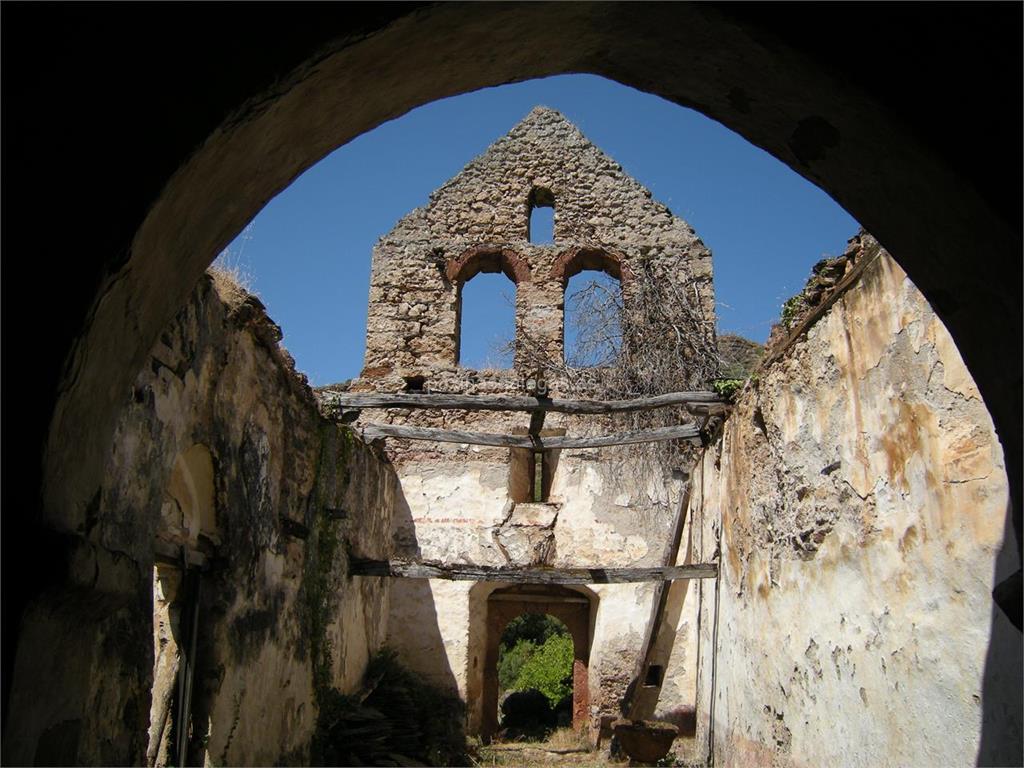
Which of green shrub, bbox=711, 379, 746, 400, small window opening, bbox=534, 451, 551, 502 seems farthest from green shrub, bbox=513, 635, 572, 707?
green shrub, bbox=711, 379, 746, 400

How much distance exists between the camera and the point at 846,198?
2.07 meters

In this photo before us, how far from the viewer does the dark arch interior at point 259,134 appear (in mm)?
1591

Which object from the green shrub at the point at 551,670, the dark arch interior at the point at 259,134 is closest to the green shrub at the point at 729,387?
the dark arch interior at the point at 259,134

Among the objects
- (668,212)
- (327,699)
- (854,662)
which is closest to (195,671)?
(327,699)

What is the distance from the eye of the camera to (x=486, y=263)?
14016 mm

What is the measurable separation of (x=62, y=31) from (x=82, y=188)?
0.92 ft

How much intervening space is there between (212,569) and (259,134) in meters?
4.67

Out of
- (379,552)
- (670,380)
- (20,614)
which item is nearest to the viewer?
(20,614)

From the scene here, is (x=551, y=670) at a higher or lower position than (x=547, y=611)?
lower

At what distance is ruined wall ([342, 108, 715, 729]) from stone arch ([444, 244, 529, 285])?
0.9 inches

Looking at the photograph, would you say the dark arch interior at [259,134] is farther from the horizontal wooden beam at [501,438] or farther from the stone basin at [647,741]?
the stone basin at [647,741]

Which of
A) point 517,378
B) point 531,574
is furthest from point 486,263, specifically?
point 531,574

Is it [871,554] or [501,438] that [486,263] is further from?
[871,554]

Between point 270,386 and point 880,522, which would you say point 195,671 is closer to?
point 270,386
